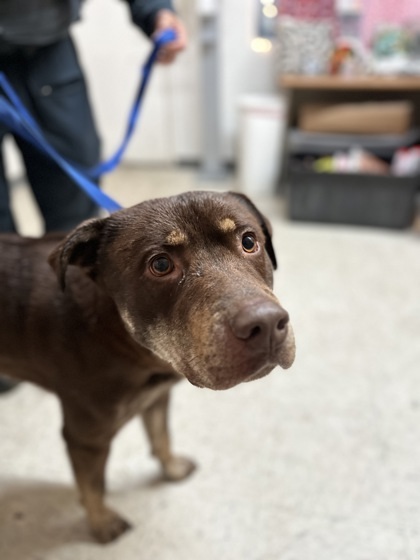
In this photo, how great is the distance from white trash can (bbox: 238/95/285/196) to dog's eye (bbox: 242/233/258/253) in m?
2.40

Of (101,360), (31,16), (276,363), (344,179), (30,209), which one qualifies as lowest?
(30,209)

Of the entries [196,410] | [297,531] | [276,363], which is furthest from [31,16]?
[297,531]

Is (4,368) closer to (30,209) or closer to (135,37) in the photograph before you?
(30,209)

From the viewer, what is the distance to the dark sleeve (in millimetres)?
1455

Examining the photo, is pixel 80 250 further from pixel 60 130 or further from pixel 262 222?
pixel 60 130

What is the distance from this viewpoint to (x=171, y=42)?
1.36 metres

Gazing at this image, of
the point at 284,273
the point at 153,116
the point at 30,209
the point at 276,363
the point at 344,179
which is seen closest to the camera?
the point at 276,363

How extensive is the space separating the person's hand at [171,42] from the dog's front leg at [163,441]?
943mm

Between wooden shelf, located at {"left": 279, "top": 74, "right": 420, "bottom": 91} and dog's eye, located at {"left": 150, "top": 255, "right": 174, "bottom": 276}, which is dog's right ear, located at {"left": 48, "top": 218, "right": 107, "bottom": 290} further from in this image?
wooden shelf, located at {"left": 279, "top": 74, "right": 420, "bottom": 91}

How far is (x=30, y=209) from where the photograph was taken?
322 cm

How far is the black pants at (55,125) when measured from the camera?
1.43 meters

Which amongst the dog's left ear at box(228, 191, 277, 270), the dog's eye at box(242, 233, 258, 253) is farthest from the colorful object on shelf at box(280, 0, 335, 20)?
the dog's eye at box(242, 233, 258, 253)

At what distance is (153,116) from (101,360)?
3037mm

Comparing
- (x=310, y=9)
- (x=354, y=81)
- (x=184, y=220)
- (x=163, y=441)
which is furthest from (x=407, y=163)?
(x=184, y=220)
